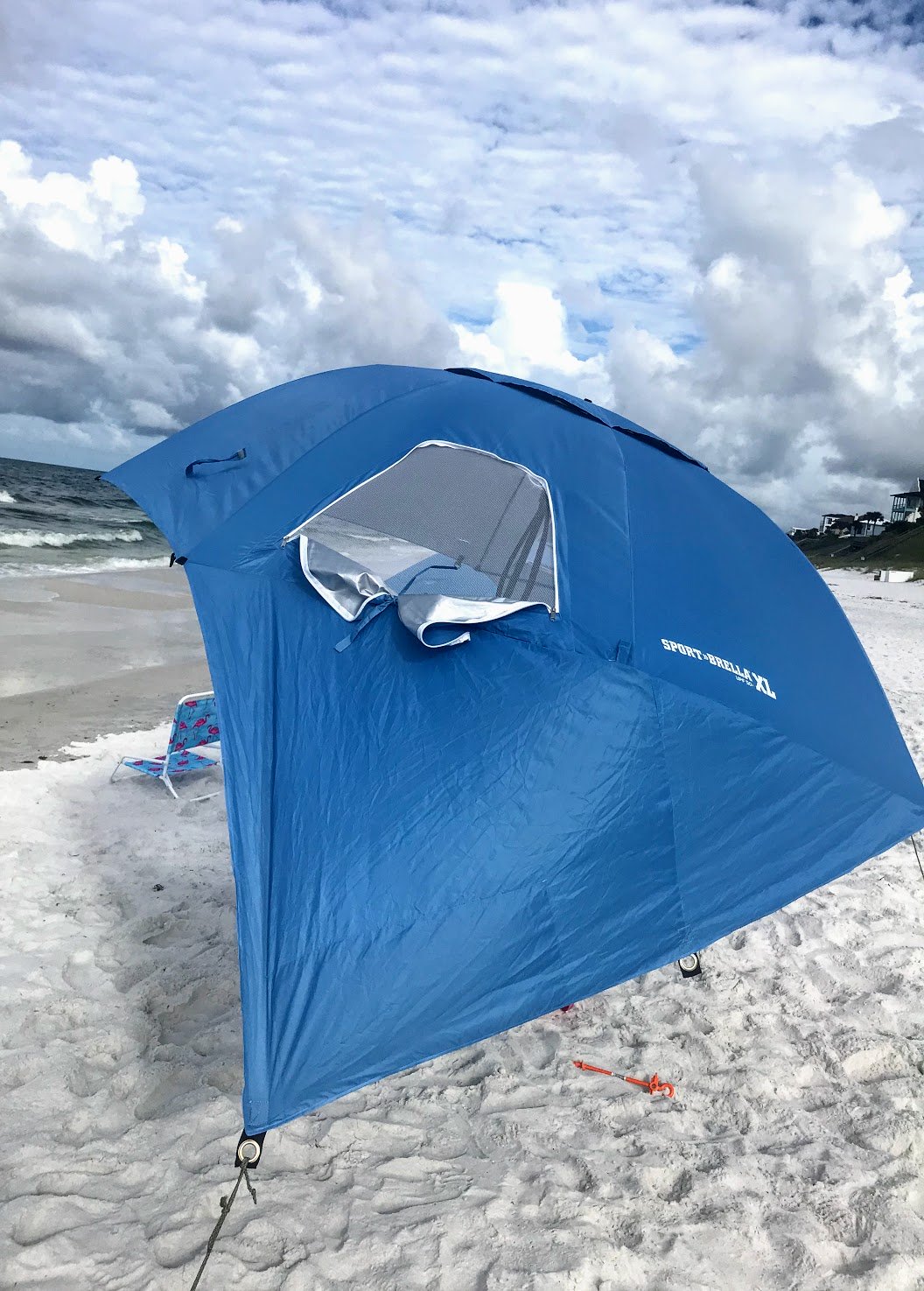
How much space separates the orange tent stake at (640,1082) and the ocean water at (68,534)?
2037 centimetres

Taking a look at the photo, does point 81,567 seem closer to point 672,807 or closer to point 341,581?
point 341,581

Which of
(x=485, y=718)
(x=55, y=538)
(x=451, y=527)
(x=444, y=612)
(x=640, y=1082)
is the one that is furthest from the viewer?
(x=55, y=538)

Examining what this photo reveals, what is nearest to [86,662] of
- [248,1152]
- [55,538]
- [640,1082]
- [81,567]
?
[640,1082]

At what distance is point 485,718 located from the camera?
9.77 ft

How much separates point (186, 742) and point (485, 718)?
4097mm

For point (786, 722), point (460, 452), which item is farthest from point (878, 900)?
point (460, 452)

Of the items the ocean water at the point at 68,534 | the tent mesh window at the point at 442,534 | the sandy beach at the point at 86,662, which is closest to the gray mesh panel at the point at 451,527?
the tent mesh window at the point at 442,534

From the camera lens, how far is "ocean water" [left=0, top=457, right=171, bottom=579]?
24328mm

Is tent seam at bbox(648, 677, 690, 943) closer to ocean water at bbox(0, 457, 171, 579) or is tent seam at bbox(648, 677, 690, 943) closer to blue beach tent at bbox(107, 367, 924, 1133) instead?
blue beach tent at bbox(107, 367, 924, 1133)

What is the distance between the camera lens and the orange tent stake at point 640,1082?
140 inches

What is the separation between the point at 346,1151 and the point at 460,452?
289 centimetres

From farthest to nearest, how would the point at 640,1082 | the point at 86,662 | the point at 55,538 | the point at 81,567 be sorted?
the point at 55,538, the point at 81,567, the point at 86,662, the point at 640,1082

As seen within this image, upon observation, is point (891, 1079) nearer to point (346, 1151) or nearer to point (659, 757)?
point (659, 757)

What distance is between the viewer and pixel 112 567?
81.5 feet
